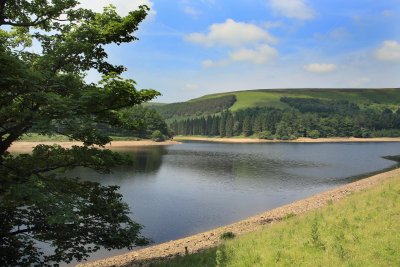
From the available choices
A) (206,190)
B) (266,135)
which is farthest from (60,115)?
(266,135)

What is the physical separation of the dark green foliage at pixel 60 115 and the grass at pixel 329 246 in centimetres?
413

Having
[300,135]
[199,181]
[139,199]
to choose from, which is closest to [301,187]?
[199,181]

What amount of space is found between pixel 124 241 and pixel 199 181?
33269mm

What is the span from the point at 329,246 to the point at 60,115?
10.7 meters

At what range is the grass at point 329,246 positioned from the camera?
8.92 meters

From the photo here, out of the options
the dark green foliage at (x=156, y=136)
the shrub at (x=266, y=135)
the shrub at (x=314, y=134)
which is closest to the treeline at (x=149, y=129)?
the dark green foliage at (x=156, y=136)

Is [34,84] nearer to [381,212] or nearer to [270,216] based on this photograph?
[381,212]

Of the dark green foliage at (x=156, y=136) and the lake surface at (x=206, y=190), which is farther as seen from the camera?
the dark green foliage at (x=156, y=136)

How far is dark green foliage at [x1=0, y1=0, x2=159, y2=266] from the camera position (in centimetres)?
856

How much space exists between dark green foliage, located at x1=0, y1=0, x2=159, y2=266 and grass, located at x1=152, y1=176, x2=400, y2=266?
4132mm

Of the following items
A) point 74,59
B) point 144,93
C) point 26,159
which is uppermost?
point 74,59

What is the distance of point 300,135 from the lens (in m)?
181

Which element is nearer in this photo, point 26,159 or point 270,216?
point 26,159

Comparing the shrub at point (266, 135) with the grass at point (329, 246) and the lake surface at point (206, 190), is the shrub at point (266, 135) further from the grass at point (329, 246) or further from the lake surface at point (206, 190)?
the grass at point (329, 246)
